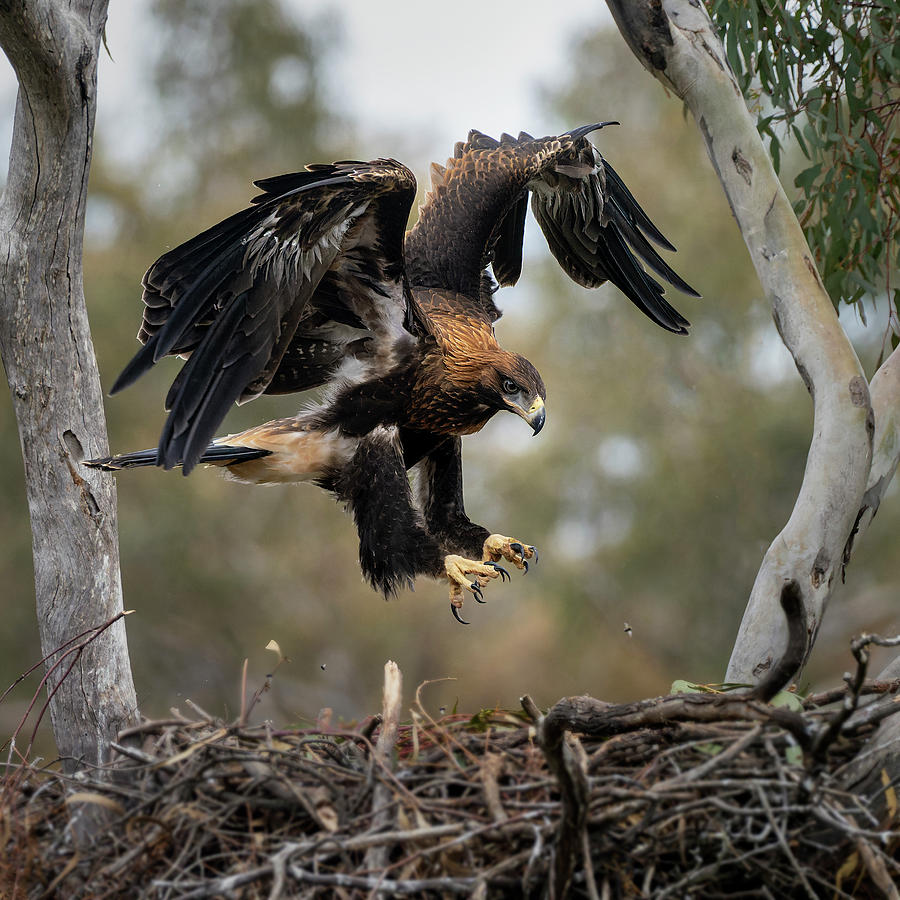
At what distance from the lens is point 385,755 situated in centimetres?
228

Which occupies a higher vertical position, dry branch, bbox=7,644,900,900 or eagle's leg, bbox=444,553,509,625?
eagle's leg, bbox=444,553,509,625

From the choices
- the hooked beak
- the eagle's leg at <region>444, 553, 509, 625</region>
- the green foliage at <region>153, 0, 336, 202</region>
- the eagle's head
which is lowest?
the eagle's leg at <region>444, 553, 509, 625</region>

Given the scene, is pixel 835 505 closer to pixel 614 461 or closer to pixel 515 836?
pixel 515 836

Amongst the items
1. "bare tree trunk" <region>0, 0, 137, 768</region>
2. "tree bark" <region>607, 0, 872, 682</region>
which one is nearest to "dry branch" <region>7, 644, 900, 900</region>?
"bare tree trunk" <region>0, 0, 137, 768</region>

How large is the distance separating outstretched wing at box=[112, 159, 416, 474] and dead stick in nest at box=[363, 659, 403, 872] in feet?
2.81

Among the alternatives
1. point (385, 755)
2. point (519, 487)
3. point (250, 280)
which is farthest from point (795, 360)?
point (519, 487)

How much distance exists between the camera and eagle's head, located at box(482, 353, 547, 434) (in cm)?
371

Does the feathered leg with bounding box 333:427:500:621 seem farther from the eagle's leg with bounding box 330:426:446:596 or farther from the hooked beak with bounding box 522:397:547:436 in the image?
the hooked beak with bounding box 522:397:547:436

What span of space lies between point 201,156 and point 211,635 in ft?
23.9

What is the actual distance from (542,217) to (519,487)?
12.3 metres

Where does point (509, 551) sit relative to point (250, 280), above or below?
below

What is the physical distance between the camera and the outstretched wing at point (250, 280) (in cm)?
306

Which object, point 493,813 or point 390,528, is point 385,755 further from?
point 390,528

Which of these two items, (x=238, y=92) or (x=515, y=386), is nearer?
(x=515, y=386)
